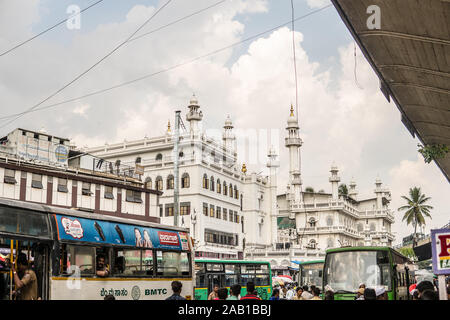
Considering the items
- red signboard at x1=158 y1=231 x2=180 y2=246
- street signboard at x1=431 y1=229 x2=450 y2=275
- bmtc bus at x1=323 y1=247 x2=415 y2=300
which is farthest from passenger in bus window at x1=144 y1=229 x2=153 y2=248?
street signboard at x1=431 y1=229 x2=450 y2=275

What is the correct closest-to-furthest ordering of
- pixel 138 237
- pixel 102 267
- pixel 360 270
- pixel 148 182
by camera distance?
pixel 102 267 → pixel 138 237 → pixel 360 270 → pixel 148 182

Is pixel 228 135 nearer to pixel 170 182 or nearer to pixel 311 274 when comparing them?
pixel 170 182

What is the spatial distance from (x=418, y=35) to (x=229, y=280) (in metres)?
18.9

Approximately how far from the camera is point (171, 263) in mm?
16500

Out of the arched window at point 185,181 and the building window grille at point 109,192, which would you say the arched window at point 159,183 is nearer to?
the arched window at point 185,181

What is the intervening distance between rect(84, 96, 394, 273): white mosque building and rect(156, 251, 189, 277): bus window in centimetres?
3687

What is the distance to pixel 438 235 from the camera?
759cm

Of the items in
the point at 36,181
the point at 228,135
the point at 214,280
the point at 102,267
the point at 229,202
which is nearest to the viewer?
the point at 102,267

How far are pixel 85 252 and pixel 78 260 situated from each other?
1.08 ft

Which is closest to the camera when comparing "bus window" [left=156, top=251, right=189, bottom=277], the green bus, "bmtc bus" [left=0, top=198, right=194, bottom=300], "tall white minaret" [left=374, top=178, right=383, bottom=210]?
"bmtc bus" [left=0, top=198, right=194, bottom=300]

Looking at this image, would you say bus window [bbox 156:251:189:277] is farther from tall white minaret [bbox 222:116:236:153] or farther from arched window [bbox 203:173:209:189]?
tall white minaret [bbox 222:116:236:153]

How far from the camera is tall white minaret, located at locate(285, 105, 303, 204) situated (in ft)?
321

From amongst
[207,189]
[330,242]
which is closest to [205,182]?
[207,189]
